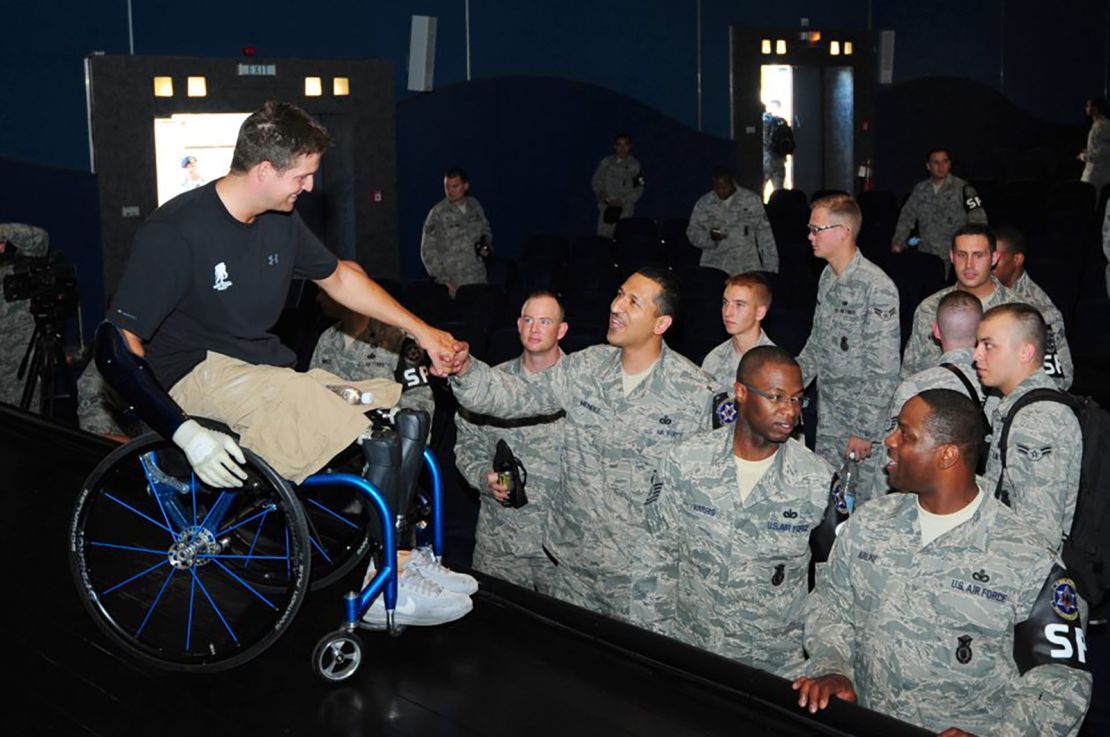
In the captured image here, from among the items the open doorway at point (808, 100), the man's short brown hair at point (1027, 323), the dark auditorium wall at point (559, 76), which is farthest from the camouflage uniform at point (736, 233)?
the man's short brown hair at point (1027, 323)

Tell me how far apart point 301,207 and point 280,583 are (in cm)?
847

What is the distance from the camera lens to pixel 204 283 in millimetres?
3199

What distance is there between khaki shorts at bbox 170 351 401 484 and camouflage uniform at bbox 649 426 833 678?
0.88m

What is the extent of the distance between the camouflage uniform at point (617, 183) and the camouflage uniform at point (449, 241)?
3094 millimetres

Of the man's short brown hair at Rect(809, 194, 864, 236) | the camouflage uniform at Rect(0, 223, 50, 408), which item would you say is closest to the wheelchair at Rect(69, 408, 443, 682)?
the man's short brown hair at Rect(809, 194, 864, 236)

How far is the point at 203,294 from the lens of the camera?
321 cm

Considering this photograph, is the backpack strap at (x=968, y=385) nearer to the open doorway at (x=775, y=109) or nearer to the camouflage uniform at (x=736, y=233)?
the camouflage uniform at (x=736, y=233)

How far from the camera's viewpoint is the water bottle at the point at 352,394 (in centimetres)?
330

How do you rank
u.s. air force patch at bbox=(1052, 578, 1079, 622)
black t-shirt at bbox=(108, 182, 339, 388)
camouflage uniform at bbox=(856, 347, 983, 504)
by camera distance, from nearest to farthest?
u.s. air force patch at bbox=(1052, 578, 1079, 622), black t-shirt at bbox=(108, 182, 339, 388), camouflage uniform at bbox=(856, 347, 983, 504)

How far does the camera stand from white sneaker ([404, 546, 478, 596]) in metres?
3.53

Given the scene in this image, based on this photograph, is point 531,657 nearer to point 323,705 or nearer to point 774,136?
point 323,705

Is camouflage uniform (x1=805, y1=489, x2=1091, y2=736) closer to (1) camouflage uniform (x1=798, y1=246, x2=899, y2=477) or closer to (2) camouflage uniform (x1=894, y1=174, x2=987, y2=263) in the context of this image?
(1) camouflage uniform (x1=798, y1=246, x2=899, y2=477)

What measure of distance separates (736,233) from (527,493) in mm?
6254

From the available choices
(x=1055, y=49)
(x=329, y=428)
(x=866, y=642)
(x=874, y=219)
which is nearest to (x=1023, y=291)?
(x=866, y=642)
